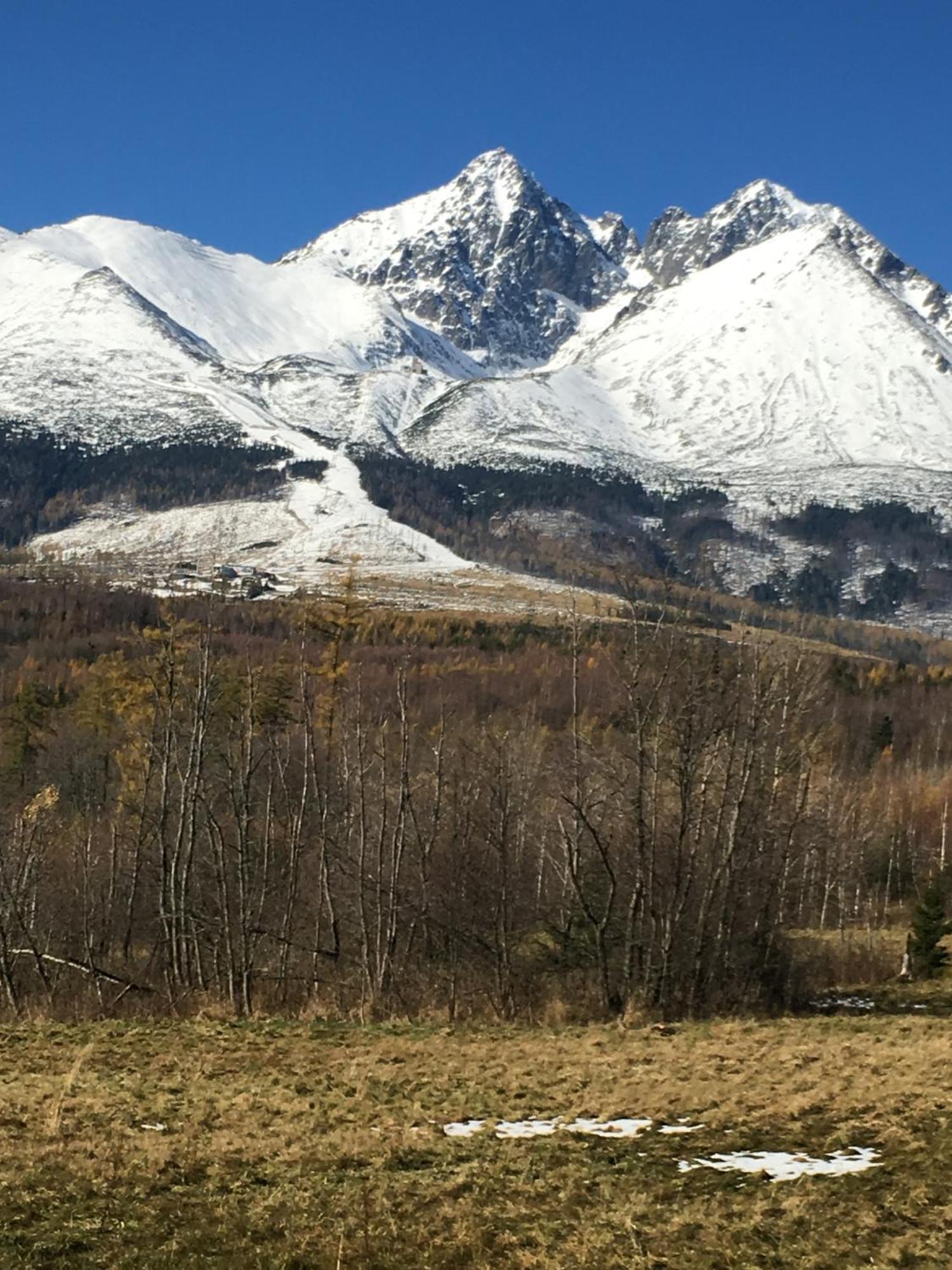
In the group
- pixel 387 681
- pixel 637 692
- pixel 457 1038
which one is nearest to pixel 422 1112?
pixel 457 1038

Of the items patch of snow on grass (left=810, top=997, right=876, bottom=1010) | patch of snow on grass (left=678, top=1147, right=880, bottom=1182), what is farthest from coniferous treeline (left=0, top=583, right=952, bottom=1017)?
patch of snow on grass (left=678, top=1147, right=880, bottom=1182)

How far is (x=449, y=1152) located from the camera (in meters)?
14.9

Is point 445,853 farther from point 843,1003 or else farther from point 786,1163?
point 786,1163

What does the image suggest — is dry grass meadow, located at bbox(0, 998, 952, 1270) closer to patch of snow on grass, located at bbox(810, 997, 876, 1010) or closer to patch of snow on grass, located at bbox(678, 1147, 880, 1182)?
patch of snow on grass, located at bbox(678, 1147, 880, 1182)

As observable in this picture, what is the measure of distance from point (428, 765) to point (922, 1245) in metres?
55.2

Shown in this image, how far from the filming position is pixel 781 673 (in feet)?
121

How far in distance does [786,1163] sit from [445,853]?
118 feet

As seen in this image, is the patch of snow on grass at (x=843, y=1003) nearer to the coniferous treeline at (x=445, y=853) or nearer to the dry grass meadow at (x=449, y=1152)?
the coniferous treeline at (x=445, y=853)

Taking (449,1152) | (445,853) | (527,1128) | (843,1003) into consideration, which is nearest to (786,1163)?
(527,1128)

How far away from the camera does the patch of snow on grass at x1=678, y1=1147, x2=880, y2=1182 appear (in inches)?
523

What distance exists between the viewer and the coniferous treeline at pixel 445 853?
31438 millimetres

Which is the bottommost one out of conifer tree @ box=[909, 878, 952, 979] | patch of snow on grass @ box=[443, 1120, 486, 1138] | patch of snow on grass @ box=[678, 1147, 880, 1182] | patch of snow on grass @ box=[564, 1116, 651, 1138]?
conifer tree @ box=[909, 878, 952, 979]

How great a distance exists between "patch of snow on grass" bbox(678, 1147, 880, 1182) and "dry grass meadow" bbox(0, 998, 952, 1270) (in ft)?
0.75

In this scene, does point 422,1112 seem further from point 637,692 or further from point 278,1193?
point 637,692
